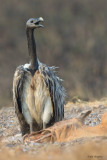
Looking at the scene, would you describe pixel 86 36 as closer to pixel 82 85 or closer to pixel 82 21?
pixel 82 21

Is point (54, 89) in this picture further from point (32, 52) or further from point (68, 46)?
point (68, 46)

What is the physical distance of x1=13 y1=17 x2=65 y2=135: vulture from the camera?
348 inches

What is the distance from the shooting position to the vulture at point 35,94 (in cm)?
885

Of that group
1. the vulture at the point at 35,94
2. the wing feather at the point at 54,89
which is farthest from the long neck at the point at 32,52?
the wing feather at the point at 54,89

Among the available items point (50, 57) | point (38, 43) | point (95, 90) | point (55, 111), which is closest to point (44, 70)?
point (55, 111)

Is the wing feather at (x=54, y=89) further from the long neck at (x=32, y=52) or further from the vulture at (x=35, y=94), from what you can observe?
the long neck at (x=32, y=52)

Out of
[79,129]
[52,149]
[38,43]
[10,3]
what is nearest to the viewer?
[52,149]

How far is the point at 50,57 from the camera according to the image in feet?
82.7

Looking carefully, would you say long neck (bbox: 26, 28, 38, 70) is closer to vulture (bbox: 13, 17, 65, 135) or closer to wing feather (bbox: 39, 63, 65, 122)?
vulture (bbox: 13, 17, 65, 135)

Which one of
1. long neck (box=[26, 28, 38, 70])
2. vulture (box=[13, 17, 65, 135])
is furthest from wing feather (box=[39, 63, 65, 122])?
long neck (box=[26, 28, 38, 70])

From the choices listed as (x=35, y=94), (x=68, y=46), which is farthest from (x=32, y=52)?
(x=68, y=46)

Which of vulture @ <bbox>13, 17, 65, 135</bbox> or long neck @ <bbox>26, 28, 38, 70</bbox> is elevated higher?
long neck @ <bbox>26, 28, 38, 70</bbox>

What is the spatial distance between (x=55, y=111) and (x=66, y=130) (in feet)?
6.30

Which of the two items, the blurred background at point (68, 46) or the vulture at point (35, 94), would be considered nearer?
the vulture at point (35, 94)
